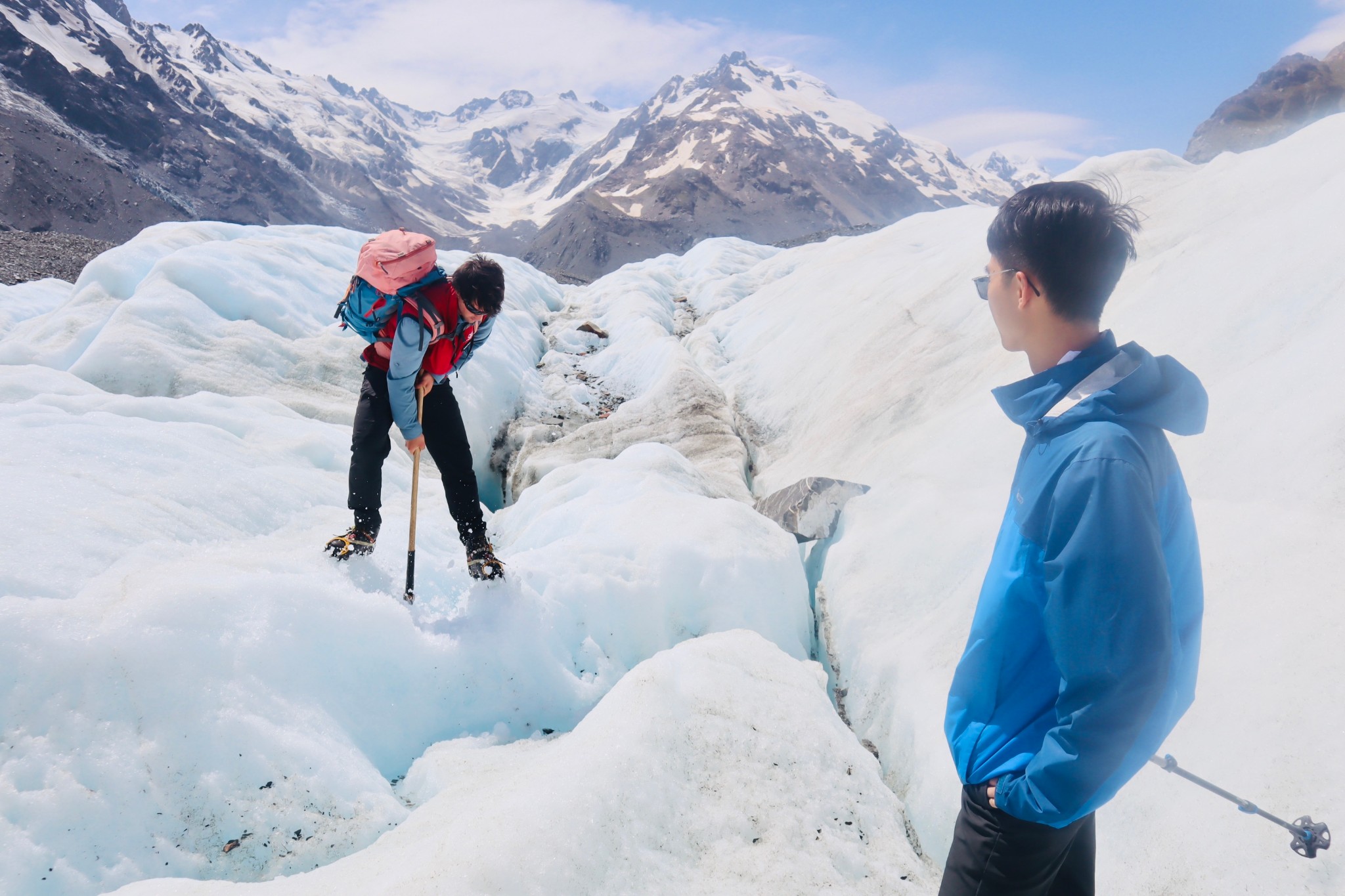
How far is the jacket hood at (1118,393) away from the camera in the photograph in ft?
4.95

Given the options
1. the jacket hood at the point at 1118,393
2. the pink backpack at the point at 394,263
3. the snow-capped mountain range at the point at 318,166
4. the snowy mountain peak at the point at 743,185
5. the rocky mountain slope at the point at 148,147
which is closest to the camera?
the jacket hood at the point at 1118,393

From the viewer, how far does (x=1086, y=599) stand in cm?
142

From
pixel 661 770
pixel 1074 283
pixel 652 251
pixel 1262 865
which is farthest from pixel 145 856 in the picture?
pixel 652 251

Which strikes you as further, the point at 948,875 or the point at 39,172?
the point at 39,172

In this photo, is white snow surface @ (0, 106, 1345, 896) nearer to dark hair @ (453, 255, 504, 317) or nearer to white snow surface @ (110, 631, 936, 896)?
white snow surface @ (110, 631, 936, 896)

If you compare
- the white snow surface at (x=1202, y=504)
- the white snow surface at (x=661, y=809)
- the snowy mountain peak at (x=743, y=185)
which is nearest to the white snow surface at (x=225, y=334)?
the white snow surface at (x=1202, y=504)

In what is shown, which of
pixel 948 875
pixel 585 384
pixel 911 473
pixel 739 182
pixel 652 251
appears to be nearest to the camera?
pixel 948 875

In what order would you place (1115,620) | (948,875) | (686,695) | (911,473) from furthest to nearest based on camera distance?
(911,473) < (686,695) < (948,875) < (1115,620)

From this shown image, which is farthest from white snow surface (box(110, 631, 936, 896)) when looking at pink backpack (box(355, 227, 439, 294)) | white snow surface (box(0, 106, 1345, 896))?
pink backpack (box(355, 227, 439, 294))

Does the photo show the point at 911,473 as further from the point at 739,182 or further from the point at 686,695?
the point at 739,182

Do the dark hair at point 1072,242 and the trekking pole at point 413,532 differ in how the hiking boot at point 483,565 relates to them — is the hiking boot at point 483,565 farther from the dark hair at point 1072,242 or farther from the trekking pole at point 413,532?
the dark hair at point 1072,242

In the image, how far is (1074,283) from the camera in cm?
168

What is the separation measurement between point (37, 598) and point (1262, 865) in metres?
4.89

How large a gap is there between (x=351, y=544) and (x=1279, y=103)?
145 meters
